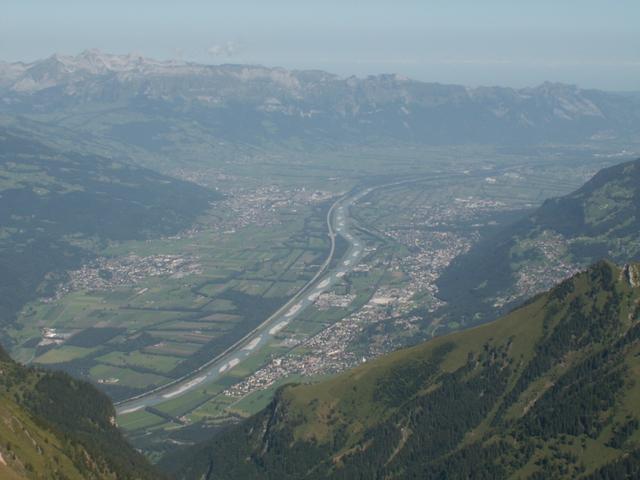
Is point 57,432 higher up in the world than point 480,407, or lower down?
higher up

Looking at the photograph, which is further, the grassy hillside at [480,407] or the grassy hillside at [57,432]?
the grassy hillside at [480,407]

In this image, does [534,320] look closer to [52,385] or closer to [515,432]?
[515,432]

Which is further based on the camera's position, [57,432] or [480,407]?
[480,407]

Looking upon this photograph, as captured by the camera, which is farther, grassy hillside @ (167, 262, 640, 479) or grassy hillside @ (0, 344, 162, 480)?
grassy hillside @ (167, 262, 640, 479)
